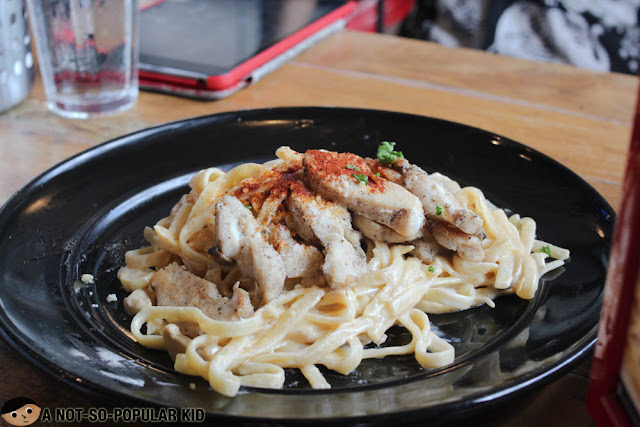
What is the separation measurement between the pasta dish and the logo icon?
34 centimetres

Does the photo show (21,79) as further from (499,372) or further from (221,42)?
(499,372)

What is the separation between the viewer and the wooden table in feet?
11.1

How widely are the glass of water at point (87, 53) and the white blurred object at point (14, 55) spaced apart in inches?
5.1

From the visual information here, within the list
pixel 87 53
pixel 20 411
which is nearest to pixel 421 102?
pixel 87 53

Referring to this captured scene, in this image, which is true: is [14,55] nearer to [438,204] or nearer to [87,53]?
[87,53]

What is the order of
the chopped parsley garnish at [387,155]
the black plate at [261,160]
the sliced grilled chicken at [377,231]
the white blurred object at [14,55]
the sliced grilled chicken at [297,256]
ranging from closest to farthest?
the black plate at [261,160]
the sliced grilled chicken at [297,256]
the sliced grilled chicken at [377,231]
the chopped parsley garnish at [387,155]
the white blurred object at [14,55]

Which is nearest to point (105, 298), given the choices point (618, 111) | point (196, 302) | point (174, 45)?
point (196, 302)

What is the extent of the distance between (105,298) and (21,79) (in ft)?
6.87

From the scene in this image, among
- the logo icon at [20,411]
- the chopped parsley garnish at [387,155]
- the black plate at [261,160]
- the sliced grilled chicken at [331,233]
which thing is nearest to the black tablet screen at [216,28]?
the black plate at [261,160]

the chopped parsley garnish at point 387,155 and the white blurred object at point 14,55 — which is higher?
the chopped parsley garnish at point 387,155

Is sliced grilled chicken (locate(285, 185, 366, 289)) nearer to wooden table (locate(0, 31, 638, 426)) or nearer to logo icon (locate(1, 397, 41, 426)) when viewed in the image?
logo icon (locate(1, 397, 41, 426))

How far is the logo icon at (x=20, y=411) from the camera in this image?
172 cm

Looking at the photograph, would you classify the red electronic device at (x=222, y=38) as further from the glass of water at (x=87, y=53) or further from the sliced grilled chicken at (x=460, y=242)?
the sliced grilled chicken at (x=460, y=242)

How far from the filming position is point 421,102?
392 cm
